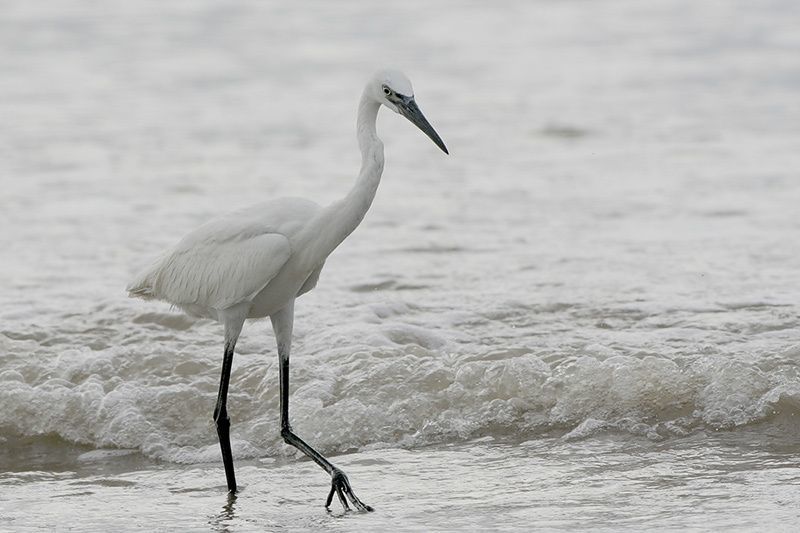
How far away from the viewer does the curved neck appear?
557 cm

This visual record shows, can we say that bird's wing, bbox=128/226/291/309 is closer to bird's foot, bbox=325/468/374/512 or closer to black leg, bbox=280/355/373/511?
black leg, bbox=280/355/373/511

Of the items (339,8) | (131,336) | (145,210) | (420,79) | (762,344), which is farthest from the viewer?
(339,8)

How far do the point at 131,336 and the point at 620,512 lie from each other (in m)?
3.80

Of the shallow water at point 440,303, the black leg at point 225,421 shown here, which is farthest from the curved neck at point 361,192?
the shallow water at point 440,303

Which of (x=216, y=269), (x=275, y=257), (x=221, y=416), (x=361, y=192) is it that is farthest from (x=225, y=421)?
(x=361, y=192)

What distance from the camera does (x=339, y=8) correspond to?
2230 cm

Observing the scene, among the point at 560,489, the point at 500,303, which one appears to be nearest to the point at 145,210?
the point at 500,303

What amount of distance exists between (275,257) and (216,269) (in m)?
0.34

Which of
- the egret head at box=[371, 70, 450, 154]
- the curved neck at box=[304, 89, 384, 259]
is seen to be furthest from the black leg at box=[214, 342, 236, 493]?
the egret head at box=[371, 70, 450, 154]

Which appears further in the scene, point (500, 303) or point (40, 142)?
point (40, 142)

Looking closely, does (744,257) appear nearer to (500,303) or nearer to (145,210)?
(500,303)

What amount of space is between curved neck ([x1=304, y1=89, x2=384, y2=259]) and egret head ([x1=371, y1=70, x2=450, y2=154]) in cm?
9

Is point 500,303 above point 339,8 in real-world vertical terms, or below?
below

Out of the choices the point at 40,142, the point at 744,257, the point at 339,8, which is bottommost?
the point at 744,257
